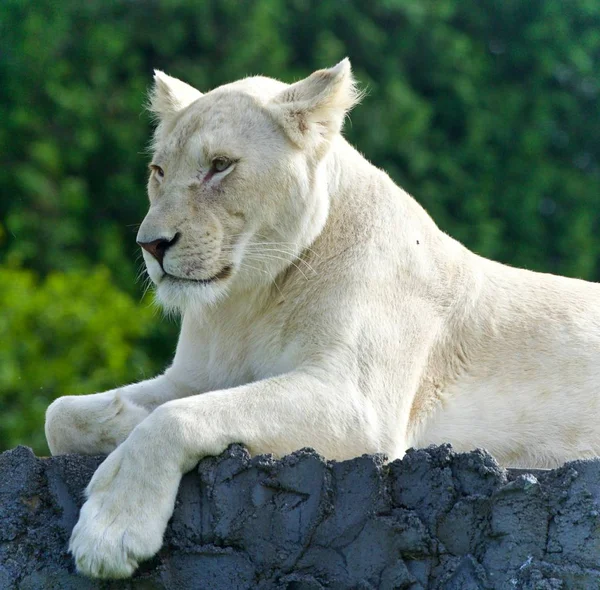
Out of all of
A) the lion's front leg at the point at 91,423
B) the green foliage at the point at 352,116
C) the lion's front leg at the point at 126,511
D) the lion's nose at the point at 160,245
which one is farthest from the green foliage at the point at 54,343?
the lion's front leg at the point at 126,511

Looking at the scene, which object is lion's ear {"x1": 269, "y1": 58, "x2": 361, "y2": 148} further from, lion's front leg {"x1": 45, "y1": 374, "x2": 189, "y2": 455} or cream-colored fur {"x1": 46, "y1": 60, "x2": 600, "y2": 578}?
lion's front leg {"x1": 45, "y1": 374, "x2": 189, "y2": 455}

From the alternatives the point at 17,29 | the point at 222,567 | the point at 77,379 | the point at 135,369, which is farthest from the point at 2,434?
the point at 222,567

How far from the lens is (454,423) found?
4.57 meters

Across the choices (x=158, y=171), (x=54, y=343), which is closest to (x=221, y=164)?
(x=158, y=171)

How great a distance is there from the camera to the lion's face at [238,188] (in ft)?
14.1

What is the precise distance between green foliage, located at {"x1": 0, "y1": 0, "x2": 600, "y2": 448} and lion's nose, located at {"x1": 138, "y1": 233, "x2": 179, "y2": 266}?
6.45m

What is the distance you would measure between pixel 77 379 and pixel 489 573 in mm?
7351

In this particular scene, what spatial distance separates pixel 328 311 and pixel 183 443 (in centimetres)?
96

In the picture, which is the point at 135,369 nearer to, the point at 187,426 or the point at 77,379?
the point at 77,379

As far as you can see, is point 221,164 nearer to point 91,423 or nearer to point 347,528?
point 91,423

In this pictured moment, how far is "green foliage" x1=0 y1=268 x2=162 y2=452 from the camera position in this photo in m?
10.0

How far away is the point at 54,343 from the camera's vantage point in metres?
10.5

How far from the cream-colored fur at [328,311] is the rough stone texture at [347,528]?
42 centimetres

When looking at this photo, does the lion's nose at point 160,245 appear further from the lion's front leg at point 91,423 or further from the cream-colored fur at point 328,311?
the lion's front leg at point 91,423
